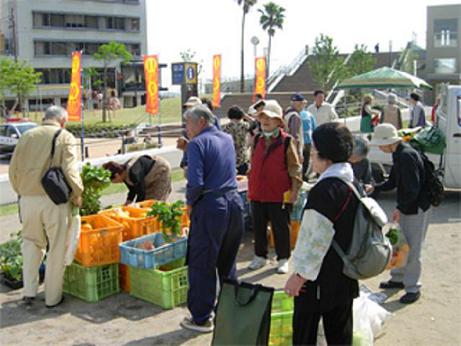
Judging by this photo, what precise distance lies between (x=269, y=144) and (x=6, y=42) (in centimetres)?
5784

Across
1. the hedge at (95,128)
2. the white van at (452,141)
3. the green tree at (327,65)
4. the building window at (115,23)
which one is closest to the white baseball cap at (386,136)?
the white van at (452,141)

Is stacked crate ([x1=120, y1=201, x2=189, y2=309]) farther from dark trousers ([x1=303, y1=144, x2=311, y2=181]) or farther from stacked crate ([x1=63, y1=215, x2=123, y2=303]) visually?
dark trousers ([x1=303, y1=144, x2=311, y2=181])

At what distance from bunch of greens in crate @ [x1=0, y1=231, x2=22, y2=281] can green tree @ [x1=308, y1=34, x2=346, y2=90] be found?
1303 inches

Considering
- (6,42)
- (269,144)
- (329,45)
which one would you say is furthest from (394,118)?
(6,42)

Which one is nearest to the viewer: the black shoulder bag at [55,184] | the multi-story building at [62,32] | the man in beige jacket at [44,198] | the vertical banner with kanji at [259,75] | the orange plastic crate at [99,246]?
the black shoulder bag at [55,184]

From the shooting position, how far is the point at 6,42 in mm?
57312

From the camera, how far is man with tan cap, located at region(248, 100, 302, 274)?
20.1 ft

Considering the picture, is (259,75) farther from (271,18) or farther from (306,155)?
(271,18)

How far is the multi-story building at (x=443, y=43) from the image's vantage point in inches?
2163

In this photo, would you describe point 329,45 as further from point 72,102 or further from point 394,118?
point 394,118

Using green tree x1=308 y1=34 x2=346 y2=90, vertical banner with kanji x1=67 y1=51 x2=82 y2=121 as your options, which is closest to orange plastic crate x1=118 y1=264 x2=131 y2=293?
vertical banner with kanji x1=67 y1=51 x2=82 y2=121

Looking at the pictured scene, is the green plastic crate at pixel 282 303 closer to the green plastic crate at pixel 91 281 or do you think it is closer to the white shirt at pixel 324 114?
the green plastic crate at pixel 91 281

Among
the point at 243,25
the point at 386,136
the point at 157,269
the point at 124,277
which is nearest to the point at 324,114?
the point at 386,136

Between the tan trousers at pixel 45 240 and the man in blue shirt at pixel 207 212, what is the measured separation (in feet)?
4.48
